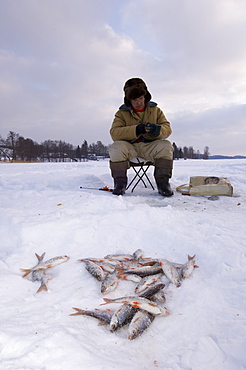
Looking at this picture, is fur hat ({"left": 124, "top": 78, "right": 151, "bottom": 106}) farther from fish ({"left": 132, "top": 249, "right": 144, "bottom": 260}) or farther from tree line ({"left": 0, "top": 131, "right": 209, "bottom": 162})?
tree line ({"left": 0, "top": 131, "right": 209, "bottom": 162})

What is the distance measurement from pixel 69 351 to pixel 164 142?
15.5 ft

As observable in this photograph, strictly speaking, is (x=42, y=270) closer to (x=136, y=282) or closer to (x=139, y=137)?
(x=136, y=282)

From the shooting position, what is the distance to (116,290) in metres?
2.14

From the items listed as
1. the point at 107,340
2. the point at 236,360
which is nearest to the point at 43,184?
the point at 107,340

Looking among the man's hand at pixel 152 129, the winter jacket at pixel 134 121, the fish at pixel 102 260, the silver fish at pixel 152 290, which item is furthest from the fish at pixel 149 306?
the winter jacket at pixel 134 121

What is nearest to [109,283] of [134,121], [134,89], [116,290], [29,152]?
[116,290]

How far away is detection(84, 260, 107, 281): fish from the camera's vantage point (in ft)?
7.47

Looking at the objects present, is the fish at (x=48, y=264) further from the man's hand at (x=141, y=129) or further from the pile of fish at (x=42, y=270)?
the man's hand at (x=141, y=129)

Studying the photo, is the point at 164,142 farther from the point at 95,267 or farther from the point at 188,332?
the point at 188,332

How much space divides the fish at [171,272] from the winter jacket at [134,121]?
12.1ft

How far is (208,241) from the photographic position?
2.83 m

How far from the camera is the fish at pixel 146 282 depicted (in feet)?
6.95

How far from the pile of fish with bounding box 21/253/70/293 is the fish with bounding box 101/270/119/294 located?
1.76ft

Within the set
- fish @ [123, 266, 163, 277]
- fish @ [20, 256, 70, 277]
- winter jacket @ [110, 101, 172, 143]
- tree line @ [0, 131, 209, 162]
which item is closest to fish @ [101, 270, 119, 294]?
fish @ [123, 266, 163, 277]
